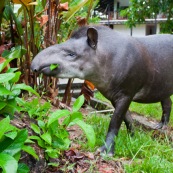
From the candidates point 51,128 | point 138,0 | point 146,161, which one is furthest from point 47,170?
point 138,0

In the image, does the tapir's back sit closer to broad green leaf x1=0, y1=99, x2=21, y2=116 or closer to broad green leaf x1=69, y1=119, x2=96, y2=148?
broad green leaf x1=69, y1=119, x2=96, y2=148

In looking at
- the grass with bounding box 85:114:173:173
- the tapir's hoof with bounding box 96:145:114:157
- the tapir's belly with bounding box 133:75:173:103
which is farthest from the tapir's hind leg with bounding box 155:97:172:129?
the tapir's hoof with bounding box 96:145:114:157

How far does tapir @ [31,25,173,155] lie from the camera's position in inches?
107

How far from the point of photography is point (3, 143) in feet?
5.96

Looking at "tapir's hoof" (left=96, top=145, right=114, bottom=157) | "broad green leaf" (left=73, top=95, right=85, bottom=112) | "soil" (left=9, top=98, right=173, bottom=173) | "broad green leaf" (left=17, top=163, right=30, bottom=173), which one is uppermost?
Answer: "broad green leaf" (left=73, top=95, right=85, bottom=112)

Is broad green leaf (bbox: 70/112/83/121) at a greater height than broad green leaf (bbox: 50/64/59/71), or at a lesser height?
lesser

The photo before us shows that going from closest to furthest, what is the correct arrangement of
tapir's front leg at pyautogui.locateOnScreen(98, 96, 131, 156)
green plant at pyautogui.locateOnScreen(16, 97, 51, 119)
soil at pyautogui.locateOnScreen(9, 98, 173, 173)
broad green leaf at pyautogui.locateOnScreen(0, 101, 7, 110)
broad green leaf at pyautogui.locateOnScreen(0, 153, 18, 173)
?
broad green leaf at pyautogui.locateOnScreen(0, 153, 18, 173)
broad green leaf at pyautogui.locateOnScreen(0, 101, 7, 110)
soil at pyautogui.locateOnScreen(9, 98, 173, 173)
green plant at pyautogui.locateOnScreen(16, 97, 51, 119)
tapir's front leg at pyautogui.locateOnScreen(98, 96, 131, 156)

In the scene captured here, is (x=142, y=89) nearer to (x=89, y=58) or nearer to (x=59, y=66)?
(x=89, y=58)

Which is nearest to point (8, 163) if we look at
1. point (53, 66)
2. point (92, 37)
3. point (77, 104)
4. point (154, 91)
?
point (77, 104)

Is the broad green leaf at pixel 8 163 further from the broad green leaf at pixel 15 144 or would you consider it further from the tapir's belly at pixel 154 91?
the tapir's belly at pixel 154 91

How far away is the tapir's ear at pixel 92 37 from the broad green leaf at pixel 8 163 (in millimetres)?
1345

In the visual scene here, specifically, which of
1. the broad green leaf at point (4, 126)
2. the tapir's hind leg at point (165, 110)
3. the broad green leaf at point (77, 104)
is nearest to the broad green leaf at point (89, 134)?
the broad green leaf at point (77, 104)

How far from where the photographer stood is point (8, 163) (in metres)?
1.65

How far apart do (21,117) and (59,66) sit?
0.56 meters
